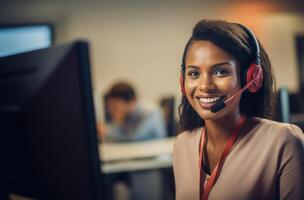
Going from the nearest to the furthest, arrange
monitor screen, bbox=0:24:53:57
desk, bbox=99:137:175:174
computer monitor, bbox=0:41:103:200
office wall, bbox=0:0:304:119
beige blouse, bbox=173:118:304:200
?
beige blouse, bbox=173:118:304:200, computer monitor, bbox=0:41:103:200, desk, bbox=99:137:175:174, office wall, bbox=0:0:304:119, monitor screen, bbox=0:24:53:57

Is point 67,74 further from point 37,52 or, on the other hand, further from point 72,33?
point 72,33

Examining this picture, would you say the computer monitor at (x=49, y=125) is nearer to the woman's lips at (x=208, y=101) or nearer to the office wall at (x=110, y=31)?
the woman's lips at (x=208, y=101)

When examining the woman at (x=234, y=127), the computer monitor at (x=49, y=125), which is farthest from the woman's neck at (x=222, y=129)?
the computer monitor at (x=49, y=125)

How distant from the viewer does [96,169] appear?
452 millimetres

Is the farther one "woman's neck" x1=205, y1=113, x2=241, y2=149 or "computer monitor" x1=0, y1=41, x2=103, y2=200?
"computer monitor" x1=0, y1=41, x2=103, y2=200

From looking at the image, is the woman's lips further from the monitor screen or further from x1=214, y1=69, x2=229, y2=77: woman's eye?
the monitor screen

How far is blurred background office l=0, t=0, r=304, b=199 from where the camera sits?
1.27ft

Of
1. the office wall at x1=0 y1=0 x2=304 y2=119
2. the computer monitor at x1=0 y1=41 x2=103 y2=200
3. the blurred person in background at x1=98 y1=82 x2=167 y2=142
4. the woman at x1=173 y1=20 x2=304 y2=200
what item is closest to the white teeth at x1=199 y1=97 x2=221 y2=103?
the woman at x1=173 y1=20 x2=304 y2=200

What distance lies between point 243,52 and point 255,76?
23mm

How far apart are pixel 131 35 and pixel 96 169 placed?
2.19m

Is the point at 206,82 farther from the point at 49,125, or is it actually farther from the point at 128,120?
the point at 128,120

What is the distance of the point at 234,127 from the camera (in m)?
0.34

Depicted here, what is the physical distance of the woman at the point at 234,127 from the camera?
32 centimetres

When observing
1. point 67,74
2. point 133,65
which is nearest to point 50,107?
point 67,74
